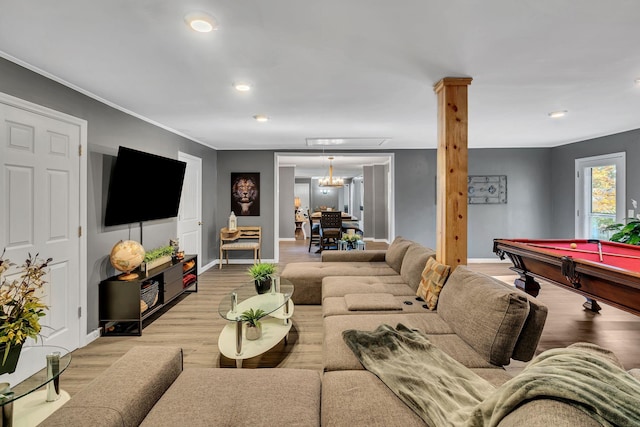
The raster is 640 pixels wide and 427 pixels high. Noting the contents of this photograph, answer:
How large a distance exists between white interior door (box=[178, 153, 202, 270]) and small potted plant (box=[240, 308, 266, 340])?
2.95m

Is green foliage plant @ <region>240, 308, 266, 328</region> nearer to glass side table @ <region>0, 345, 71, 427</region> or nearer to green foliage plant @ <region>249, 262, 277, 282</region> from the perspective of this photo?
green foliage plant @ <region>249, 262, 277, 282</region>

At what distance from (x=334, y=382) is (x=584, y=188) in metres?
6.39

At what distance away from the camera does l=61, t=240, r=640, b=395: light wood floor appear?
102 inches

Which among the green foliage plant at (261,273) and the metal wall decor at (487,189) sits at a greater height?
the metal wall decor at (487,189)

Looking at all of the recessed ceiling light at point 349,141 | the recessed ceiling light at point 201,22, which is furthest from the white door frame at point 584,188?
the recessed ceiling light at point 201,22

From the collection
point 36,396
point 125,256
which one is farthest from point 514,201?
point 36,396

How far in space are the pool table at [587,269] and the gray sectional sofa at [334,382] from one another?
919 mm

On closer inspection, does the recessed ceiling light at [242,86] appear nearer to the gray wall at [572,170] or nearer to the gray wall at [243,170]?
the gray wall at [243,170]

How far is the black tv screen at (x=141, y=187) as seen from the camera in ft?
10.8

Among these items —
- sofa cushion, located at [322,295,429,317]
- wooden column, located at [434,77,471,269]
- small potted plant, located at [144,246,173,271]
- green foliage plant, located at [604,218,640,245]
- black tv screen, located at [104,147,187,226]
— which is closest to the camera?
sofa cushion, located at [322,295,429,317]

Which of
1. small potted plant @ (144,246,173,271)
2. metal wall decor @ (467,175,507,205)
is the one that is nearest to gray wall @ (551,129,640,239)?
metal wall decor @ (467,175,507,205)

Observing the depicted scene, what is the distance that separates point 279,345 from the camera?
2.87m

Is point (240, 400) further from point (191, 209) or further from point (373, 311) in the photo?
point (191, 209)

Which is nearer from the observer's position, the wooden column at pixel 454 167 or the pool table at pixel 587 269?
the pool table at pixel 587 269
